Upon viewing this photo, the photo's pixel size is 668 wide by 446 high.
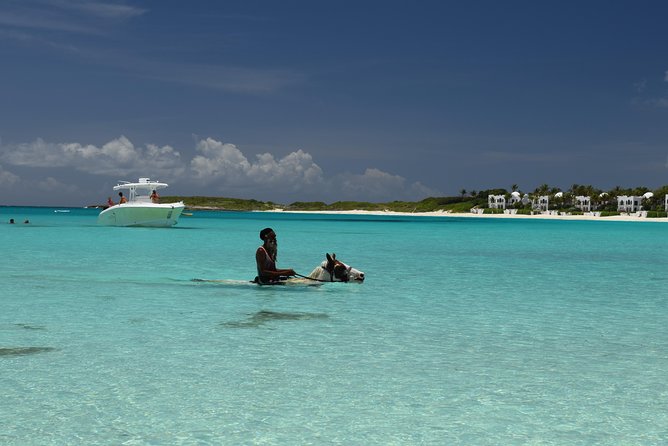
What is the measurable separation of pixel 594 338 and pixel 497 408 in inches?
192

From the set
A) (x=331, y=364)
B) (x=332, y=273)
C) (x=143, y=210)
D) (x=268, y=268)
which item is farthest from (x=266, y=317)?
(x=143, y=210)

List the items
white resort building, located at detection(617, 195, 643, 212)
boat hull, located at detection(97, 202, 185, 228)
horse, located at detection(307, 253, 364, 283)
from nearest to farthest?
1. horse, located at detection(307, 253, 364, 283)
2. boat hull, located at detection(97, 202, 185, 228)
3. white resort building, located at detection(617, 195, 643, 212)

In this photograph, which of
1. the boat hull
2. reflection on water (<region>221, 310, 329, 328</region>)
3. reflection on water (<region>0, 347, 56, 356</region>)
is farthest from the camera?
the boat hull

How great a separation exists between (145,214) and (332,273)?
40.7 metres

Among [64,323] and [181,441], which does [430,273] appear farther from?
[181,441]

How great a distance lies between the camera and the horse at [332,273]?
734 inches

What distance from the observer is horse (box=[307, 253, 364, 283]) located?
18.7 meters

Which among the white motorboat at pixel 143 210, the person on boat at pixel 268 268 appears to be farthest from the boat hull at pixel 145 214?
the person on boat at pixel 268 268

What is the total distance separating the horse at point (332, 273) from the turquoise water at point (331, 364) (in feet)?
0.83

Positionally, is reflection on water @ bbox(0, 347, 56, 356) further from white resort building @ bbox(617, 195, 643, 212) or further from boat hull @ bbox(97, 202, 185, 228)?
white resort building @ bbox(617, 195, 643, 212)

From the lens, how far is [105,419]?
703 centimetres

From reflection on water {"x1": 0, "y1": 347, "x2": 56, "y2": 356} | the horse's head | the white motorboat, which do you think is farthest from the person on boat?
the white motorboat

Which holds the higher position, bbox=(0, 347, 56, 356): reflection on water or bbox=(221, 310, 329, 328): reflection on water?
bbox=(0, 347, 56, 356): reflection on water

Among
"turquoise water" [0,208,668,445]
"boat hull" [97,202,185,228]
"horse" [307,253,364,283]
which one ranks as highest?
"boat hull" [97,202,185,228]
